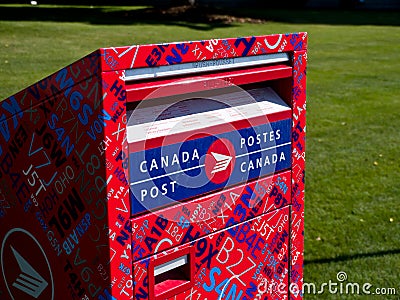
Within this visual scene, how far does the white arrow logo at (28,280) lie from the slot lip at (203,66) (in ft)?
3.46

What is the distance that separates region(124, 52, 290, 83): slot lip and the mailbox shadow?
563 inches

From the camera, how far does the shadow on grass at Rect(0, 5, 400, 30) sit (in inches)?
685

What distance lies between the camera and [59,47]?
12.9 meters

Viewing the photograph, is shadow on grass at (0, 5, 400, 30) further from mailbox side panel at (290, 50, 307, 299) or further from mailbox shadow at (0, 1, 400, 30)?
mailbox side panel at (290, 50, 307, 299)

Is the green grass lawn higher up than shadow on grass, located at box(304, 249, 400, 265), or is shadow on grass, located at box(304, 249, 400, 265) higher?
shadow on grass, located at box(304, 249, 400, 265)

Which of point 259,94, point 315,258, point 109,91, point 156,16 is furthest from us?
point 156,16

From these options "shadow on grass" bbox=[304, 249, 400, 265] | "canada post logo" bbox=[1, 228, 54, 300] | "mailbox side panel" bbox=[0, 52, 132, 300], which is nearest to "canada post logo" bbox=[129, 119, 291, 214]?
"mailbox side panel" bbox=[0, 52, 132, 300]

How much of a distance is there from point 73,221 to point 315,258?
2.60 m

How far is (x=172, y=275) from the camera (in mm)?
2670

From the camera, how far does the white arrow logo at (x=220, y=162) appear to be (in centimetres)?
265

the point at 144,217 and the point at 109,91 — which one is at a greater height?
the point at 109,91

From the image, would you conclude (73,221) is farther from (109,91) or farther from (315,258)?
(315,258)

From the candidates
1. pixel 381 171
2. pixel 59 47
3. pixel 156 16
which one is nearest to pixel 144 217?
pixel 381 171

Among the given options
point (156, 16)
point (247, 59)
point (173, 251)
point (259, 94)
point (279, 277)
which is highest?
point (247, 59)
